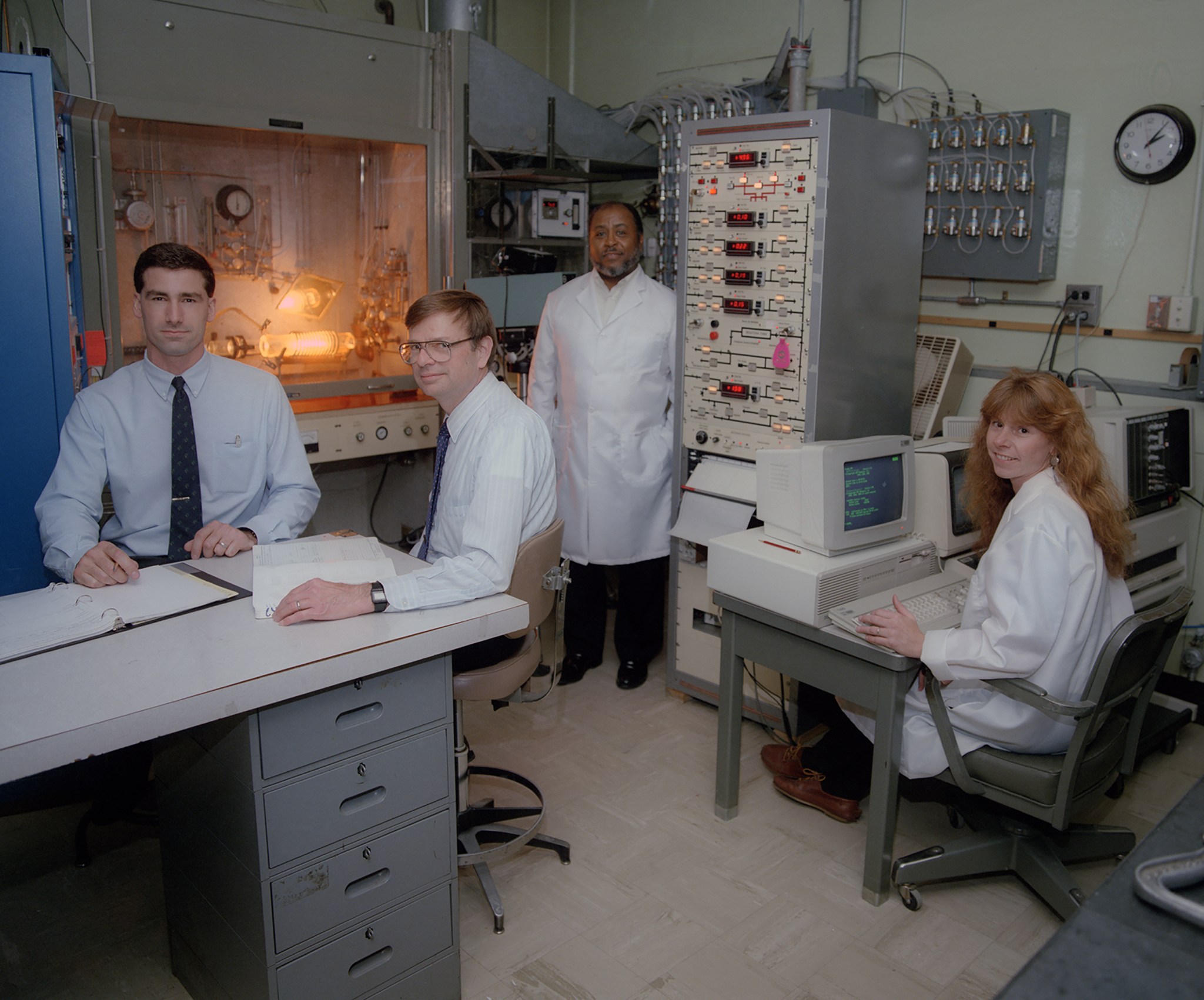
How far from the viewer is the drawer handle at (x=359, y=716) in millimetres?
1648

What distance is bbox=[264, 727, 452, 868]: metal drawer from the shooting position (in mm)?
1592

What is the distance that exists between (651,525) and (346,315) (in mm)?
1475

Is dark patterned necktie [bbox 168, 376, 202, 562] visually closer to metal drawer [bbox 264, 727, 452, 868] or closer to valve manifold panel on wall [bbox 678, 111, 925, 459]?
metal drawer [bbox 264, 727, 452, 868]

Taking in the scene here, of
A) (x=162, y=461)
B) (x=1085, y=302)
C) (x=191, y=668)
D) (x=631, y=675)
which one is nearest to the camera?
(x=191, y=668)

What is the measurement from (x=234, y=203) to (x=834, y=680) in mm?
2626

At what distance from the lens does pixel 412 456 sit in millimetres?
4125

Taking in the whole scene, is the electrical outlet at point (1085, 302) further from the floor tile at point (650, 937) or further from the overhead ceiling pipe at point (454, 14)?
the overhead ceiling pipe at point (454, 14)

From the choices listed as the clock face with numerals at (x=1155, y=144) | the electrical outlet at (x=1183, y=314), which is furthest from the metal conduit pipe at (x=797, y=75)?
the electrical outlet at (x=1183, y=314)

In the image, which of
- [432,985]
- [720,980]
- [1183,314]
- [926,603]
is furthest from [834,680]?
[1183,314]

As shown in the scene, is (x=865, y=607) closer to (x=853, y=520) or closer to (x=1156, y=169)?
(x=853, y=520)

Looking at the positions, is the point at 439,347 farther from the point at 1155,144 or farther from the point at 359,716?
the point at 1155,144

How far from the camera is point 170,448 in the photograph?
2311mm

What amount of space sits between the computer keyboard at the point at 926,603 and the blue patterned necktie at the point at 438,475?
2.97 feet

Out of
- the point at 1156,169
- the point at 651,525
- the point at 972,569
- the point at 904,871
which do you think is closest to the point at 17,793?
the point at 651,525
